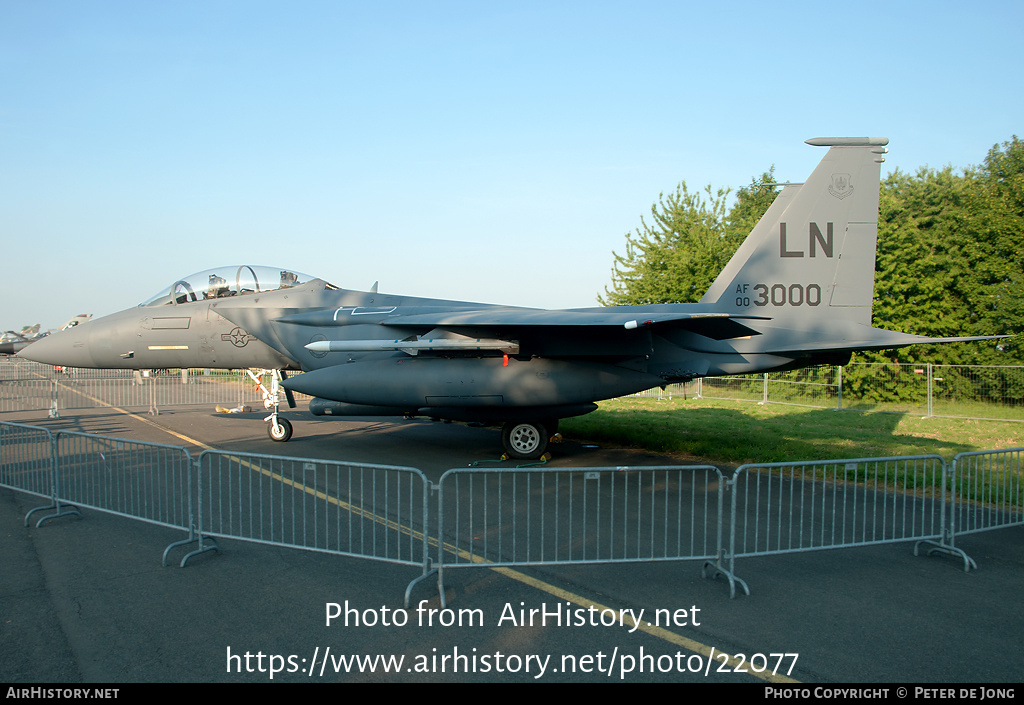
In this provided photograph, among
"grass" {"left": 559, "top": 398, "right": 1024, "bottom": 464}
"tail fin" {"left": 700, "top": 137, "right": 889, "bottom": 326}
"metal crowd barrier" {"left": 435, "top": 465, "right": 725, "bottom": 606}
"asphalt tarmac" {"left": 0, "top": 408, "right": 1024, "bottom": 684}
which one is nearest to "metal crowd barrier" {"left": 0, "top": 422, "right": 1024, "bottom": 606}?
"metal crowd barrier" {"left": 435, "top": 465, "right": 725, "bottom": 606}

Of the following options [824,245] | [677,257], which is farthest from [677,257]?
[824,245]

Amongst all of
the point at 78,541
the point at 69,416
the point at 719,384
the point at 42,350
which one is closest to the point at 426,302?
the point at 78,541

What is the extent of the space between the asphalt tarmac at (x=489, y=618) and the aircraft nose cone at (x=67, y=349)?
23.7ft

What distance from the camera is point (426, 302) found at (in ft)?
38.4

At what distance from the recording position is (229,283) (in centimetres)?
1182

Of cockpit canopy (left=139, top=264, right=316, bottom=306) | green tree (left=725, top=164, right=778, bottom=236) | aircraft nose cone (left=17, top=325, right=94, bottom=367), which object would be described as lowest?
A: aircraft nose cone (left=17, top=325, right=94, bottom=367)

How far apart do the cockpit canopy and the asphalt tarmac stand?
254 inches

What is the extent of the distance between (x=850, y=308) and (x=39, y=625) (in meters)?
10.9

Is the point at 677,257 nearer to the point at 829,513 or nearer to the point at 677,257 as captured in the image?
the point at 677,257

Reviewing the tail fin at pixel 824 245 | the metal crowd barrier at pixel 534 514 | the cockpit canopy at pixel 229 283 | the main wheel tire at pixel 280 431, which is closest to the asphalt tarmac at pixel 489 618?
the metal crowd barrier at pixel 534 514

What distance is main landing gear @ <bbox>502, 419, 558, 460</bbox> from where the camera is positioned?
10.1 meters

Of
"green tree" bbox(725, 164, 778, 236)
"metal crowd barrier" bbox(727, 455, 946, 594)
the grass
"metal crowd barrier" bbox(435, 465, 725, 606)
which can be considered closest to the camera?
"metal crowd barrier" bbox(435, 465, 725, 606)

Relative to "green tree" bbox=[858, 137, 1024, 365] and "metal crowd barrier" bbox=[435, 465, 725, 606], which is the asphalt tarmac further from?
"green tree" bbox=[858, 137, 1024, 365]
